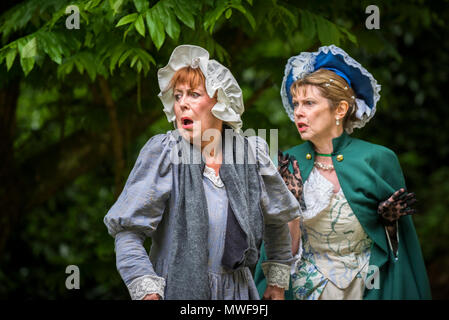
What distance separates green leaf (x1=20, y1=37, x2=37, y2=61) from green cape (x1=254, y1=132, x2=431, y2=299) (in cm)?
A: 158

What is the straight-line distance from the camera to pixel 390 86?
693 centimetres

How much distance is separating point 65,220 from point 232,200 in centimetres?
452

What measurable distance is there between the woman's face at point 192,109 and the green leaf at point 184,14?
2.12 feet

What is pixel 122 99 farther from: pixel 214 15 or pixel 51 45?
pixel 214 15

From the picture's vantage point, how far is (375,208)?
3.21 metres

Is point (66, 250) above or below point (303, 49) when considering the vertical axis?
below

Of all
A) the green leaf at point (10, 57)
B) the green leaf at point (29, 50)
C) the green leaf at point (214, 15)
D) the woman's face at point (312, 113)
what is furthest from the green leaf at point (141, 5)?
the woman's face at point (312, 113)

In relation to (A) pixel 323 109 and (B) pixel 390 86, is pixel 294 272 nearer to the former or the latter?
(A) pixel 323 109

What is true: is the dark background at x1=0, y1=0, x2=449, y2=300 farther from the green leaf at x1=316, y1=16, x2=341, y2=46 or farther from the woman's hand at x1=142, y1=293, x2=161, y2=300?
the woman's hand at x1=142, y1=293, x2=161, y2=300

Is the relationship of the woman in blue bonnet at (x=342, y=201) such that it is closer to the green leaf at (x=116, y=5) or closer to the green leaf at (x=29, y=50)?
the green leaf at (x=116, y=5)

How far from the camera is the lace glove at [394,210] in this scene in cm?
308

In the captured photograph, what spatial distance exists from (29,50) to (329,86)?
1.66 meters

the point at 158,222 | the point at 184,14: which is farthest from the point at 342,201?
the point at 184,14
